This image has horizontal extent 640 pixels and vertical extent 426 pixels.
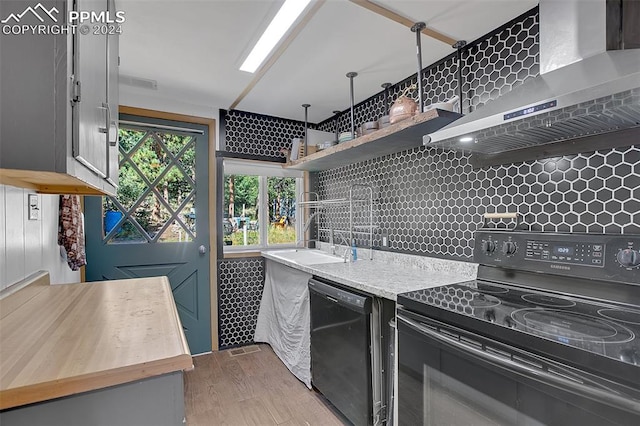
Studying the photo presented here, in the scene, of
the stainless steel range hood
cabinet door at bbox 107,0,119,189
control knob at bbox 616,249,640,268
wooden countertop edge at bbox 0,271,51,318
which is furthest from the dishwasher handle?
wooden countertop edge at bbox 0,271,51,318

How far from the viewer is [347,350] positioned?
1.81 meters

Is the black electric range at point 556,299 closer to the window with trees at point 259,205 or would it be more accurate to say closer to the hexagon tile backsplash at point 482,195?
the hexagon tile backsplash at point 482,195

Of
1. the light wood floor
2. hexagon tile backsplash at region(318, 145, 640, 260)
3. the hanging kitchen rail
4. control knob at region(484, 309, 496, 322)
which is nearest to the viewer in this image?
control knob at region(484, 309, 496, 322)

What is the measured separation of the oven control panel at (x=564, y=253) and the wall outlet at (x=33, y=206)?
2160 mm

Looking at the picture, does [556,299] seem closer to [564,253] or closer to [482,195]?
[564,253]

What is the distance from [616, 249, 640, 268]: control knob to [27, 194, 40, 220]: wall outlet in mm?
2408

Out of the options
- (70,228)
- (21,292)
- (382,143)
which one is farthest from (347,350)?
(70,228)

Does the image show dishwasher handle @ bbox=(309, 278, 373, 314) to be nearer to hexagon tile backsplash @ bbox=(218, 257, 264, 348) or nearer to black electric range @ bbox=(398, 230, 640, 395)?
black electric range @ bbox=(398, 230, 640, 395)

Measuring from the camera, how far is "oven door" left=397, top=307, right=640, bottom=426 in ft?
2.66

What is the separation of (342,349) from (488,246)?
1.04 metres

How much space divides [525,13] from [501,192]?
920mm

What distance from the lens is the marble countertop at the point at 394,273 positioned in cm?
162

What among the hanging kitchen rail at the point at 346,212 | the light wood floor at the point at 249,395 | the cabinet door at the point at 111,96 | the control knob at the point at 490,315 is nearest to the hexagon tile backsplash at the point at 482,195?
the hanging kitchen rail at the point at 346,212

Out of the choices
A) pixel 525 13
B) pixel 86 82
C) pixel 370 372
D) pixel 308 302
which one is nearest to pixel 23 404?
pixel 86 82
